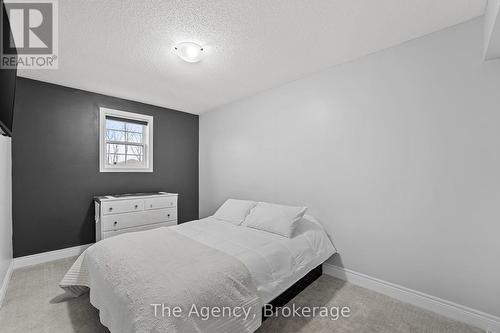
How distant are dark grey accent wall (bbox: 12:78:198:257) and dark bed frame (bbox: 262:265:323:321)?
122 inches

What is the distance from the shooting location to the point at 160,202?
3676mm

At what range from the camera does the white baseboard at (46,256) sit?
2825 millimetres

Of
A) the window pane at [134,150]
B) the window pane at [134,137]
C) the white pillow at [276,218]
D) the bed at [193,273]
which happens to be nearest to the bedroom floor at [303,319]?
the bed at [193,273]

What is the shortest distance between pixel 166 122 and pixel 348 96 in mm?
3266

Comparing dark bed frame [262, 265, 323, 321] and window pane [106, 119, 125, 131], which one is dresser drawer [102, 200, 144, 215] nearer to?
window pane [106, 119, 125, 131]

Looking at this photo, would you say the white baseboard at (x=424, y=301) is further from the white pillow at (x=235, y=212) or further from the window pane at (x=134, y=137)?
the window pane at (x=134, y=137)

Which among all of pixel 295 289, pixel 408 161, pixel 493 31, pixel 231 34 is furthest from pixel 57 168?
pixel 493 31

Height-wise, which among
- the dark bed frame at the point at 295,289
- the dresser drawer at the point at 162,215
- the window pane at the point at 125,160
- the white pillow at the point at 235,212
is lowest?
the dark bed frame at the point at 295,289

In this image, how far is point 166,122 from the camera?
167 inches

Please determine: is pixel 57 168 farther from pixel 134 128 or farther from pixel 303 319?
pixel 303 319

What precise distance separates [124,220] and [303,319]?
9.14 feet

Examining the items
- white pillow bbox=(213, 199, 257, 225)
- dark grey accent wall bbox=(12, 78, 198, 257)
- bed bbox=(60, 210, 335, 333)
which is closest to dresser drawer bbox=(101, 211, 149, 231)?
dark grey accent wall bbox=(12, 78, 198, 257)

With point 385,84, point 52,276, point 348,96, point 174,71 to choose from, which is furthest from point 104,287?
point 385,84

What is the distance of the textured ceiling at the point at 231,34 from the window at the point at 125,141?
785 millimetres
